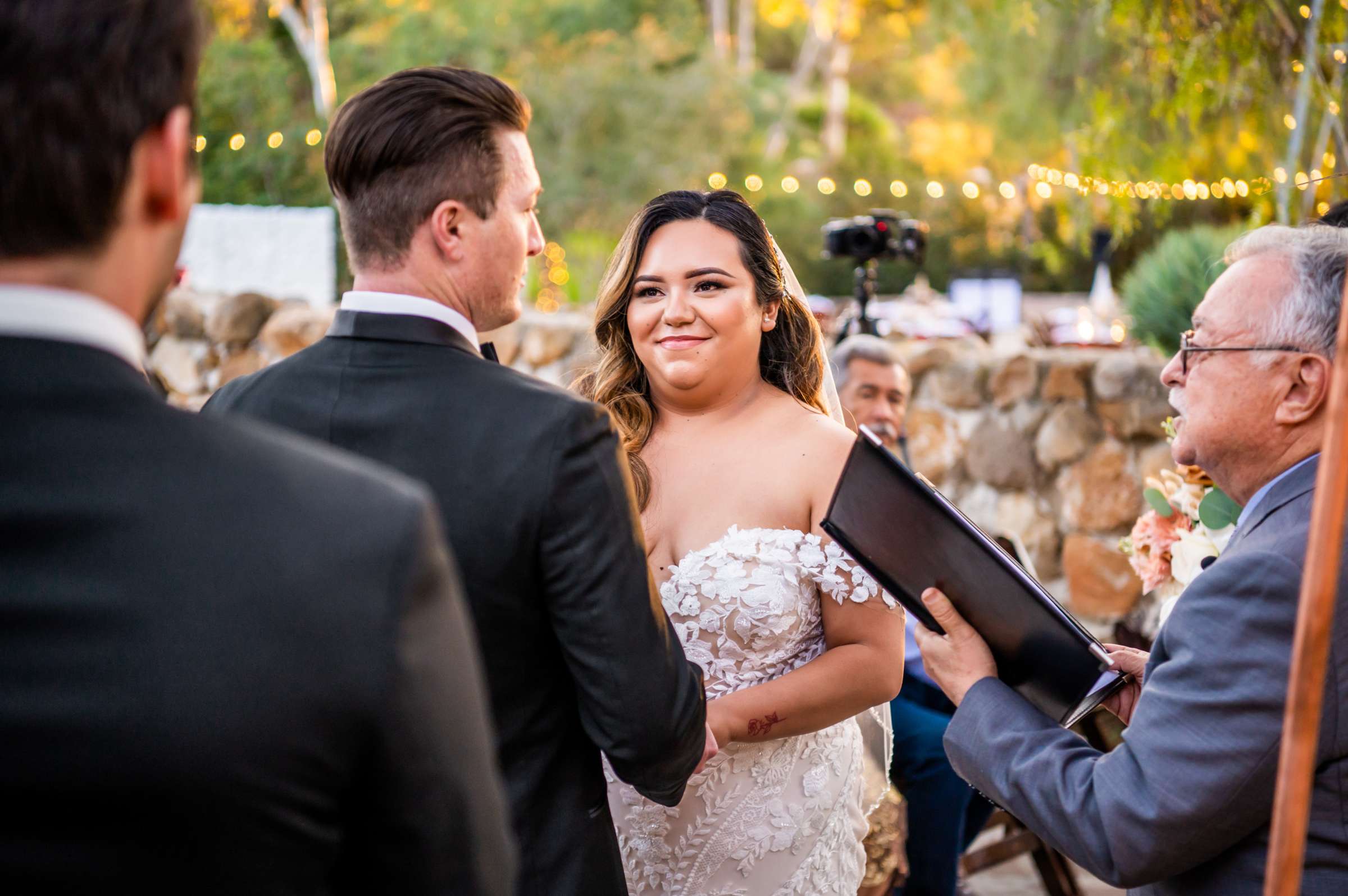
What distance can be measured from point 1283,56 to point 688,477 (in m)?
4.11

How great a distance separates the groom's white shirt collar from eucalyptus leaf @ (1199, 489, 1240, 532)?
1.69 meters

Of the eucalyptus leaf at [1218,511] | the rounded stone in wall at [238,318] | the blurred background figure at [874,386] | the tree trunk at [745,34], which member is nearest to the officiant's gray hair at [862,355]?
the blurred background figure at [874,386]

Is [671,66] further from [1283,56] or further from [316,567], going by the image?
[316,567]

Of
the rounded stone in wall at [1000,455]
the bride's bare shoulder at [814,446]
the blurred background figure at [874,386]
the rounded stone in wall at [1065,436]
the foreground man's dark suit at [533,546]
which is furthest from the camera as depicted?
the rounded stone in wall at [1000,455]

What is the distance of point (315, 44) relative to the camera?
15617mm

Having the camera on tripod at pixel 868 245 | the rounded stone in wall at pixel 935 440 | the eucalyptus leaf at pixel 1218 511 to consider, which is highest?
the camera on tripod at pixel 868 245

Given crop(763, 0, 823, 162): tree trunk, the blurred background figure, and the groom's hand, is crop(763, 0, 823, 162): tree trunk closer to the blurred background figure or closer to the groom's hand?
the blurred background figure

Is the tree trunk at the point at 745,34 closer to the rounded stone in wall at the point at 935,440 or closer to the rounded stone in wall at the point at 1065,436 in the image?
the rounded stone in wall at the point at 935,440

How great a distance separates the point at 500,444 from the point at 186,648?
677 mm

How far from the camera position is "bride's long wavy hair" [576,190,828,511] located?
2668mm

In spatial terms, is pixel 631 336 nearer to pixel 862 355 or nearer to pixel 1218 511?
pixel 1218 511

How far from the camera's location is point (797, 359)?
2768mm

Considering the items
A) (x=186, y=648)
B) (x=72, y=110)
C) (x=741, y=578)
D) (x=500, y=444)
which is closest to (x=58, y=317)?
(x=72, y=110)

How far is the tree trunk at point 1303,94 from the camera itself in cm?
455
